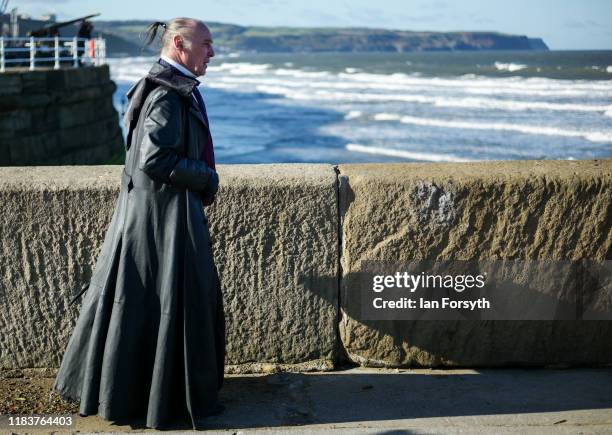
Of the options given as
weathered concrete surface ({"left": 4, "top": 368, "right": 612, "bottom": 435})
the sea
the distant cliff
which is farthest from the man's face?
the distant cliff

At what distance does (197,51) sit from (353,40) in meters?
191

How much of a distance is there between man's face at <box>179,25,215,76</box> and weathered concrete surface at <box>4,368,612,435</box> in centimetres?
128

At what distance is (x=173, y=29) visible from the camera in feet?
9.82

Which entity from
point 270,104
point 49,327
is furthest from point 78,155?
point 270,104

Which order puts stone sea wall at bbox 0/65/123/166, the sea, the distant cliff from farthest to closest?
the distant cliff < the sea < stone sea wall at bbox 0/65/123/166

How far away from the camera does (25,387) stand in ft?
11.7

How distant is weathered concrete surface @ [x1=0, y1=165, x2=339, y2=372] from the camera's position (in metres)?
3.55

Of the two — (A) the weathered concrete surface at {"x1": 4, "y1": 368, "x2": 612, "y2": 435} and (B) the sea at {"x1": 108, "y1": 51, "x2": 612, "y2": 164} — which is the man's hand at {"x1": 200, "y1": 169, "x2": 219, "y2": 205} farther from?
(B) the sea at {"x1": 108, "y1": 51, "x2": 612, "y2": 164}

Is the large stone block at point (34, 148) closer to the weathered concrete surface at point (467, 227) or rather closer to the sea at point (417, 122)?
the sea at point (417, 122)

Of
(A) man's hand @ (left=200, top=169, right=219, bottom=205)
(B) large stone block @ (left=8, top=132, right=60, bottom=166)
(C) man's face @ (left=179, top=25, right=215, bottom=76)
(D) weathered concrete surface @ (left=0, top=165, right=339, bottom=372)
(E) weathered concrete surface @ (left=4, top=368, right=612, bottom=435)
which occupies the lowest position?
(B) large stone block @ (left=8, top=132, right=60, bottom=166)

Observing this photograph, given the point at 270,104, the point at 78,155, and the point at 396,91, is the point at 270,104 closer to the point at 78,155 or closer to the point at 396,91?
the point at 396,91

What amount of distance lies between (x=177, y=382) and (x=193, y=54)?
115cm

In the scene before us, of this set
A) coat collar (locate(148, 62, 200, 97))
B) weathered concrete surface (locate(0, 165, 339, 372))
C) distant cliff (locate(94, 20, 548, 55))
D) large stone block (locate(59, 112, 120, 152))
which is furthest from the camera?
distant cliff (locate(94, 20, 548, 55))

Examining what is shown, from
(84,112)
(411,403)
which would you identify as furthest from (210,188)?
(84,112)
